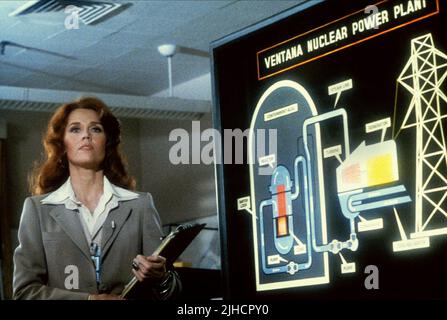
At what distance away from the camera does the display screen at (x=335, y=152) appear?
1188 millimetres

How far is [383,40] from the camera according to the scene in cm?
127

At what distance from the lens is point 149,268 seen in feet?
4.20

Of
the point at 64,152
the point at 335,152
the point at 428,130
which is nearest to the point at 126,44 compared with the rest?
the point at 64,152

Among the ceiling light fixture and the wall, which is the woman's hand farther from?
the ceiling light fixture

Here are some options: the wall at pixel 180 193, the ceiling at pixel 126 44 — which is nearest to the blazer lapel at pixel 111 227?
the wall at pixel 180 193

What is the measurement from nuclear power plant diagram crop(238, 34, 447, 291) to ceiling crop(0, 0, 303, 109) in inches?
122

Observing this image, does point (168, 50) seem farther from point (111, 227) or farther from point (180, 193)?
point (111, 227)

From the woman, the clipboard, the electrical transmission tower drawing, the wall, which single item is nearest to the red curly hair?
the woman

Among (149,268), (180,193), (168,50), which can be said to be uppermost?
(168,50)

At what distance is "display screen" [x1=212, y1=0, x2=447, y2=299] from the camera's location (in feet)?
3.90

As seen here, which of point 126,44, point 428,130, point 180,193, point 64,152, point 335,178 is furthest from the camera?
point 126,44

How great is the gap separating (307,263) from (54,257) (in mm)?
393

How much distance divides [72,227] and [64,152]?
0.41 ft

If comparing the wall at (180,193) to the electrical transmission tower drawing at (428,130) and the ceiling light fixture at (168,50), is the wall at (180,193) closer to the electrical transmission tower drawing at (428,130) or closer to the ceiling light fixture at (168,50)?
the ceiling light fixture at (168,50)
